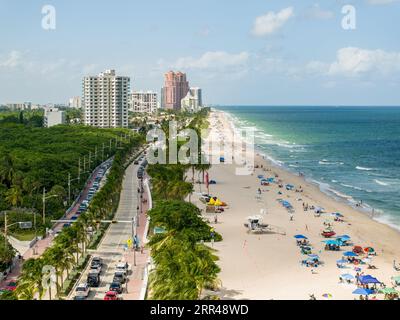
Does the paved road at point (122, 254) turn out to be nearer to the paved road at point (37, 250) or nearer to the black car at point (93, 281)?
the black car at point (93, 281)

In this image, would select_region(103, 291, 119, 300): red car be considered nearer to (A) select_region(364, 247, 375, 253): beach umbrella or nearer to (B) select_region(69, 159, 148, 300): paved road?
(B) select_region(69, 159, 148, 300): paved road

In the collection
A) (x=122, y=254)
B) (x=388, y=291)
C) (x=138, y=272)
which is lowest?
(x=388, y=291)

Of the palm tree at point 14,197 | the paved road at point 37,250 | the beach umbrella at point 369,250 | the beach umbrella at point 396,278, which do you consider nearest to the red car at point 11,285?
the paved road at point 37,250

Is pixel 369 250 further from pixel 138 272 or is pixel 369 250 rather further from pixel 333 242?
pixel 138 272

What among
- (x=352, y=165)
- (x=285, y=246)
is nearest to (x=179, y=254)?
Result: (x=285, y=246)
